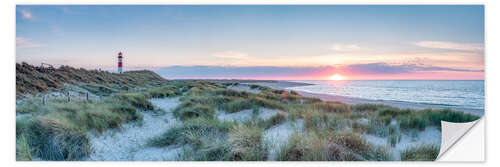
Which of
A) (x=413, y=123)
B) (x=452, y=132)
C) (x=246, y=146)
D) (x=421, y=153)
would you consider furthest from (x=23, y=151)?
(x=452, y=132)

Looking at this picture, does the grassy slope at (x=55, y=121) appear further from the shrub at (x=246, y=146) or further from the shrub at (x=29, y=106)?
the shrub at (x=246, y=146)

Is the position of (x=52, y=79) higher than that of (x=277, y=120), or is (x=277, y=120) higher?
(x=52, y=79)

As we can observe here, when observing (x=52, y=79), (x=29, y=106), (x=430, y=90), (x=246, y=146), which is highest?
(x=52, y=79)

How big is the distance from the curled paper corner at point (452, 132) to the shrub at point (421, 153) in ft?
0.72

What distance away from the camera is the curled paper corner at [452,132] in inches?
125

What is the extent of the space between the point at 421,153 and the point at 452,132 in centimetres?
100

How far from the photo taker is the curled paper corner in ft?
10.4

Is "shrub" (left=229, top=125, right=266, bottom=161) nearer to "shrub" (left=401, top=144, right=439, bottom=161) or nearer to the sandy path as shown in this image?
the sandy path

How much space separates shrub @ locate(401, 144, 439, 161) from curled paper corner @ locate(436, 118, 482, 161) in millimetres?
221

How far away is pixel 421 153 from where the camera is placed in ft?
9.44

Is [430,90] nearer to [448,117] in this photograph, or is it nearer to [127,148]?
[448,117]

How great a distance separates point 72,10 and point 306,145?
13.2 ft

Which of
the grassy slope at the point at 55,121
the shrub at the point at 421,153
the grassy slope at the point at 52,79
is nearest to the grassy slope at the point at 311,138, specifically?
the shrub at the point at 421,153

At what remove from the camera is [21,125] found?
Answer: 126 inches
